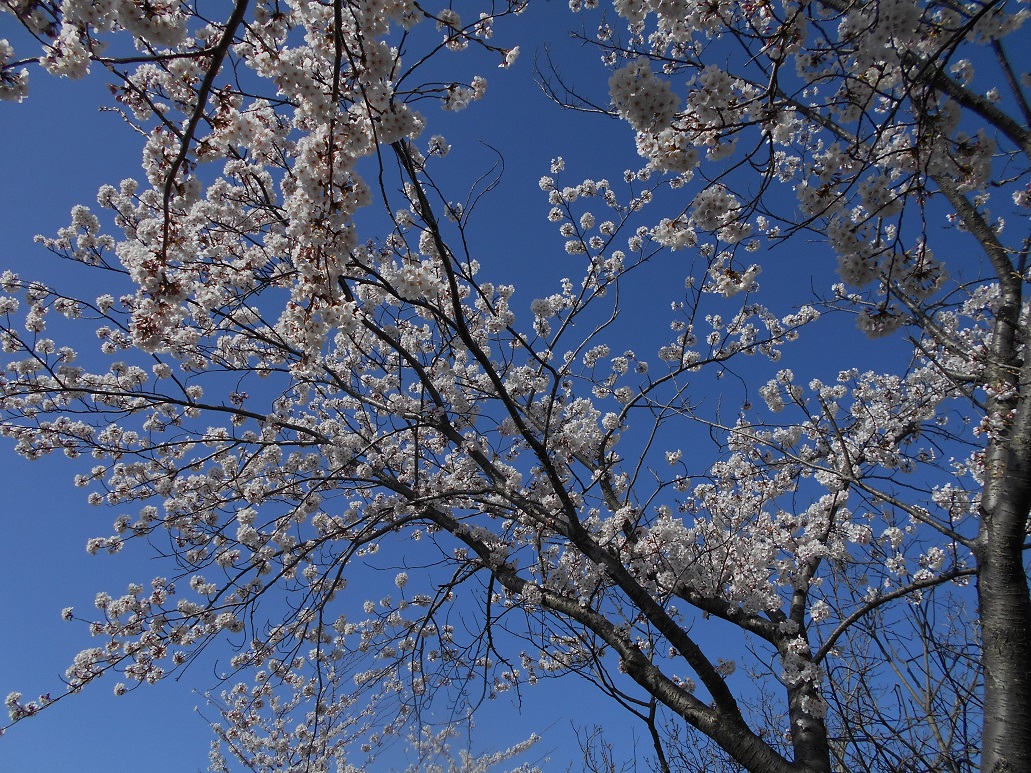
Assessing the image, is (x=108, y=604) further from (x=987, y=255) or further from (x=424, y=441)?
(x=987, y=255)

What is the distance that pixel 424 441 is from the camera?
545 centimetres

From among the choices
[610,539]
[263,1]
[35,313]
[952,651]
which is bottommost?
[952,651]

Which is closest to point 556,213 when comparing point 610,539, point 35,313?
point 610,539

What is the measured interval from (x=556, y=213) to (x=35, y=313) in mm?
4641

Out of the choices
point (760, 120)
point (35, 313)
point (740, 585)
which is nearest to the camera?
point (760, 120)

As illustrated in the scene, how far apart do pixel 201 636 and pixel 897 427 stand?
6.64 meters

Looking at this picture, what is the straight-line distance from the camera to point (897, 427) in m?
5.15

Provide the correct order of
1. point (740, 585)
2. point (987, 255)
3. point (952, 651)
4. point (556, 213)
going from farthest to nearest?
point (556, 213) < point (740, 585) < point (952, 651) < point (987, 255)

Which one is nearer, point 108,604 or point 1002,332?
point 1002,332

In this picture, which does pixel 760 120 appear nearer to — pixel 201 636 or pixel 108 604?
pixel 201 636

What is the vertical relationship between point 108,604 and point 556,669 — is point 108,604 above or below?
above

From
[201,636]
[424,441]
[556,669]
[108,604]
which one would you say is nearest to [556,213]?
[424,441]

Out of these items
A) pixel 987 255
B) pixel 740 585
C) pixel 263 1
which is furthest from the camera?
pixel 740 585

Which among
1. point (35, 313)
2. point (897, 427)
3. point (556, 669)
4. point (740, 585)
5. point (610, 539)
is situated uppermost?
point (35, 313)
